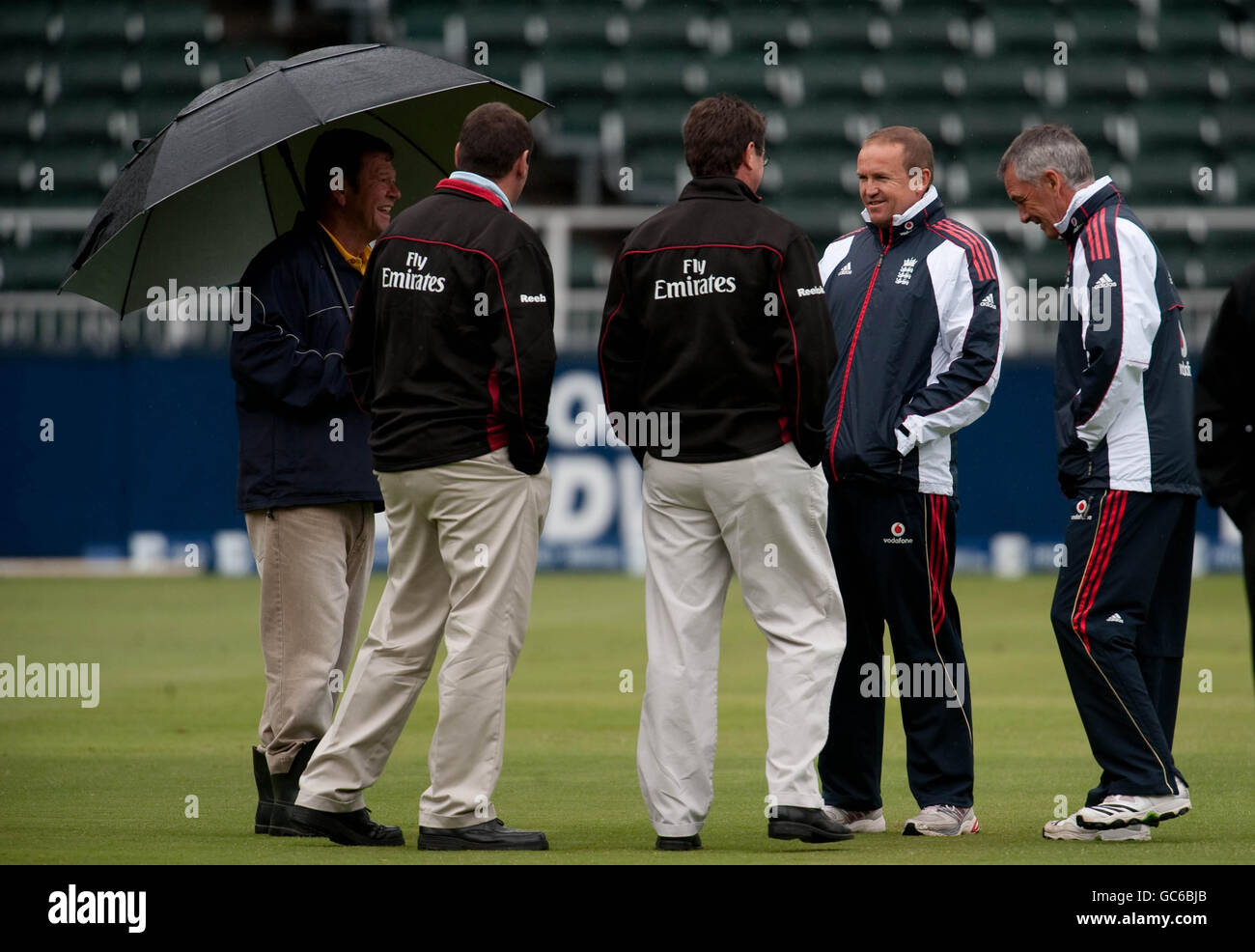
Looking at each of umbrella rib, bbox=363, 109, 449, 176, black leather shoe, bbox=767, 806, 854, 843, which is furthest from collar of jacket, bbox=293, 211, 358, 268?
black leather shoe, bbox=767, 806, 854, 843

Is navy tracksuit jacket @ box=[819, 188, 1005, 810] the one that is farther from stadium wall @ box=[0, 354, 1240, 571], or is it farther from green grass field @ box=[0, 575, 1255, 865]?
stadium wall @ box=[0, 354, 1240, 571]

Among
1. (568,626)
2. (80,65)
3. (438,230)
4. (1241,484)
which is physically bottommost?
(568,626)

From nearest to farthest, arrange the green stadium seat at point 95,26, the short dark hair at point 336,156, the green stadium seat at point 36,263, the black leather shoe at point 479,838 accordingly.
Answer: the black leather shoe at point 479,838, the short dark hair at point 336,156, the green stadium seat at point 36,263, the green stadium seat at point 95,26

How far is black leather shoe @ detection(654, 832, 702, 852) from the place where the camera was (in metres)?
5.35

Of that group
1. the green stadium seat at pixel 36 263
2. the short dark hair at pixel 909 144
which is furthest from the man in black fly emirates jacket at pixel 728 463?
the green stadium seat at pixel 36 263

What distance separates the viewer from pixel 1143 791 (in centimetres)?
551

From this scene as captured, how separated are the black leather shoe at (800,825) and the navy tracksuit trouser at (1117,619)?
932 mm

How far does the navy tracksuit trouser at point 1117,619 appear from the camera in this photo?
18.2ft

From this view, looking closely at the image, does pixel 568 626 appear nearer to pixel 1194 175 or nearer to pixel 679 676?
pixel 679 676

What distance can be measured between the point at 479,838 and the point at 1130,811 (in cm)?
205

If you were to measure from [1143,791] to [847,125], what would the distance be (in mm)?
17005

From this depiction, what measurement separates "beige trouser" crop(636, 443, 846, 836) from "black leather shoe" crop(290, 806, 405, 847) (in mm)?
848

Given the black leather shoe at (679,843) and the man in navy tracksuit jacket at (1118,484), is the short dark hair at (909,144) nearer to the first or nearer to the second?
the man in navy tracksuit jacket at (1118,484)
